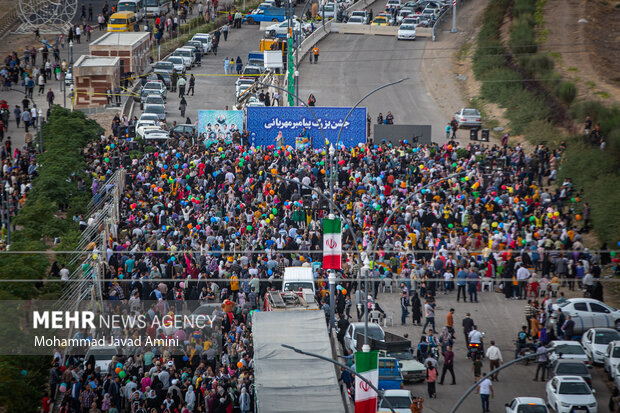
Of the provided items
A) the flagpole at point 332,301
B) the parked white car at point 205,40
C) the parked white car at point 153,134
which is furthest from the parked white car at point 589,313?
the parked white car at point 205,40

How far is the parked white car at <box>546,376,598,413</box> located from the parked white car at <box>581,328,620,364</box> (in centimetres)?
296

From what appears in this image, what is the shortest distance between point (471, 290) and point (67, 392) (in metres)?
15.3

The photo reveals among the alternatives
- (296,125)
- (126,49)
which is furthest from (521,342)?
(126,49)

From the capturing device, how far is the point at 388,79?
75312 mm

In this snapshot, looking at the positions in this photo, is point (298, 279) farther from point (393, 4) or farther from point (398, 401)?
point (393, 4)

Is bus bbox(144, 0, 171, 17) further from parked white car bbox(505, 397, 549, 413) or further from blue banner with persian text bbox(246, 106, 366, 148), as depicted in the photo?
parked white car bbox(505, 397, 549, 413)

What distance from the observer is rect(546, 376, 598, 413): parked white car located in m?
31.6

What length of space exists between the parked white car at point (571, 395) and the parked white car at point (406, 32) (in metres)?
53.4

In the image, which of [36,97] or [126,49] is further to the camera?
[126,49]

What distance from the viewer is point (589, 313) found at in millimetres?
37406

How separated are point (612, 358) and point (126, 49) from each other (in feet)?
148

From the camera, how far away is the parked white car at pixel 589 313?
37.2 m

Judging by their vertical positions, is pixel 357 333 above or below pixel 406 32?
below

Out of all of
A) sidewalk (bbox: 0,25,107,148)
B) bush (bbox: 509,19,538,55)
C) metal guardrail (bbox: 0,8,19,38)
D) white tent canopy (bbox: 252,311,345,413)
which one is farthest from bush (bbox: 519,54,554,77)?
white tent canopy (bbox: 252,311,345,413)
